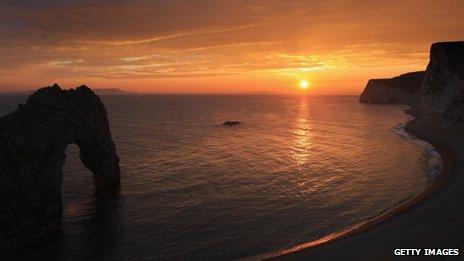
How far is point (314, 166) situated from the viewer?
150 feet

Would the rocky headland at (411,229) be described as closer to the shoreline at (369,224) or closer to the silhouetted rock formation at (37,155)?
the shoreline at (369,224)

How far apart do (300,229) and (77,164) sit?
103 feet

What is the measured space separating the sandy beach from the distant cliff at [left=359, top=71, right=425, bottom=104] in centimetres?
15739

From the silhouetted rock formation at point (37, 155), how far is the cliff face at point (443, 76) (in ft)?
257

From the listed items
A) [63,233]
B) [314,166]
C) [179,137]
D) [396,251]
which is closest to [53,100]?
[63,233]

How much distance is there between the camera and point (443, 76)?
90250mm

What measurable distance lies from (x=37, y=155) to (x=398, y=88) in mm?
184632

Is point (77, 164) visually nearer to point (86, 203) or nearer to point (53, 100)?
point (86, 203)

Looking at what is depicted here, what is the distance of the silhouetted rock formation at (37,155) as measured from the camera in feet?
76.6

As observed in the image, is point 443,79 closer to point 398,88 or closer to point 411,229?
point 411,229

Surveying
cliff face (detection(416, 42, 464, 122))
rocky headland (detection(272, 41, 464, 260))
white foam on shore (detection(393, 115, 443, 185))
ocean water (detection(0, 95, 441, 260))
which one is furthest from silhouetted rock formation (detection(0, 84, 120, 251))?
cliff face (detection(416, 42, 464, 122))

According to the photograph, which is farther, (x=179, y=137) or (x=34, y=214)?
(x=179, y=137)

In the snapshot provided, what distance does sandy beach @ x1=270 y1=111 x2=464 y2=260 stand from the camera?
21.0 m

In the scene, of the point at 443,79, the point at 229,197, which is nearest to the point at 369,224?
the point at 229,197
